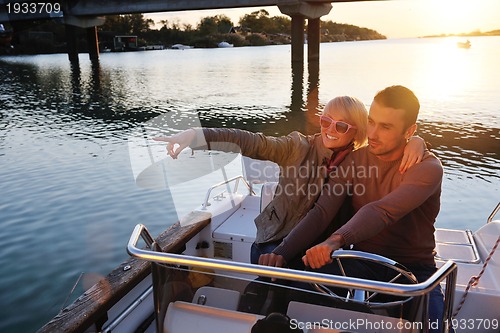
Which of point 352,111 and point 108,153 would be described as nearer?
point 352,111

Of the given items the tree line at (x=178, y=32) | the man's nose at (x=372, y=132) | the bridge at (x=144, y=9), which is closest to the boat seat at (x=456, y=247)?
the man's nose at (x=372, y=132)

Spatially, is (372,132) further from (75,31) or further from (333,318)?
(75,31)

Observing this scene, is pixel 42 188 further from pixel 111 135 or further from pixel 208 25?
pixel 208 25

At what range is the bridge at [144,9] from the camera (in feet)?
100

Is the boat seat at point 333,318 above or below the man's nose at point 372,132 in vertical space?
below

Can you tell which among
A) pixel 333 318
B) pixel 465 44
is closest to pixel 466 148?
pixel 333 318

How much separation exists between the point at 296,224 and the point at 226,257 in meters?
1.62

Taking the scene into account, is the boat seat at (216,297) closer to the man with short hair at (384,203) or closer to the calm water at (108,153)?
the man with short hair at (384,203)

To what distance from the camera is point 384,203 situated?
2.76 metres

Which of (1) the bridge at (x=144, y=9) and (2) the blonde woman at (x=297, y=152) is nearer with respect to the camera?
(2) the blonde woman at (x=297, y=152)

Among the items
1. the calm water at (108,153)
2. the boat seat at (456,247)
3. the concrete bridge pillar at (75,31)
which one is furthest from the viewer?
the concrete bridge pillar at (75,31)

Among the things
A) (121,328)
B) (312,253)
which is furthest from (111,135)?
(312,253)

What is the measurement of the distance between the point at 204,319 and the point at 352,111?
1.74m

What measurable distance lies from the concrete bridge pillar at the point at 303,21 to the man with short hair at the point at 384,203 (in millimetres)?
28637
